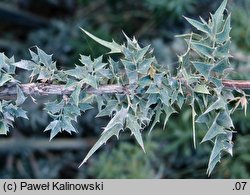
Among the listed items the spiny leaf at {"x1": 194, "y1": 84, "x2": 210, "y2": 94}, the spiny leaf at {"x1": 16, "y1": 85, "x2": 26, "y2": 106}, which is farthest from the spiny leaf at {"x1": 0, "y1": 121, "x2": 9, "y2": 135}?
the spiny leaf at {"x1": 194, "y1": 84, "x2": 210, "y2": 94}

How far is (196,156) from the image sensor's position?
184 cm

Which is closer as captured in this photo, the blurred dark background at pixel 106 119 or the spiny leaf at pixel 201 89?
the spiny leaf at pixel 201 89

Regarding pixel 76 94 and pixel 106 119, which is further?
pixel 106 119

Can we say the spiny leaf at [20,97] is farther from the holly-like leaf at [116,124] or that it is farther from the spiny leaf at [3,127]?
the holly-like leaf at [116,124]

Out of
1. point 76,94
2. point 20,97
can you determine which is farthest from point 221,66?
point 20,97

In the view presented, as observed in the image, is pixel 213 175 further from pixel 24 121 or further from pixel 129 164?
pixel 24 121

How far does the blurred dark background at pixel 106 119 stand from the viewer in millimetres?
1728

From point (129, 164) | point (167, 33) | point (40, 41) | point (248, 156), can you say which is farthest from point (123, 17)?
point (248, 156)

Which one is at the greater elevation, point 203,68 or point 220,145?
point 203,68

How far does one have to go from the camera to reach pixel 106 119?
202 cm

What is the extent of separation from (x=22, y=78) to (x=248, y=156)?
870mm

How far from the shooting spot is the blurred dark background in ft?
5.67

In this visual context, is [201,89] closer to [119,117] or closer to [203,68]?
[203,68]

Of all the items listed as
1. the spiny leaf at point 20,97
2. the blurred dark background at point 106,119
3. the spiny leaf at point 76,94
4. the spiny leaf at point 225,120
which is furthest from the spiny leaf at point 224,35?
the blurred dark background at point 106,119
